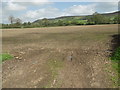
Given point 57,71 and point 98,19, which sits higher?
point 98,19

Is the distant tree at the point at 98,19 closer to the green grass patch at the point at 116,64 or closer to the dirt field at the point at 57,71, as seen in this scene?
the green grass patch at the point at 116,64

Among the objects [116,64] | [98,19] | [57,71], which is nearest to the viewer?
[57,71]

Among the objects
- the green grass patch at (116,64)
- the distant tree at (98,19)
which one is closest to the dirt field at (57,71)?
the green grass patch at (116,64)

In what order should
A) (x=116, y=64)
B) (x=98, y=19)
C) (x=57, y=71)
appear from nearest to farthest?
(x=57, y=71) < (x=116, y=64) < (x=98, y=19)

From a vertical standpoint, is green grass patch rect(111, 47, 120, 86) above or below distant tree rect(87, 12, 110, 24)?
below

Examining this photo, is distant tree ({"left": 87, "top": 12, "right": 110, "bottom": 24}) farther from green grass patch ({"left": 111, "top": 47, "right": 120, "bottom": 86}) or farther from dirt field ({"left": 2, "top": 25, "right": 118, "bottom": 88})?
dirt field ({"left": 2, "top": 25, "right": 118, "bottom": 88})

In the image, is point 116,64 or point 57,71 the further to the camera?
point 116,64

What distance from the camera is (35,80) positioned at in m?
8.23

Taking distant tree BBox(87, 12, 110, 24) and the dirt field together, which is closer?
the dirt field

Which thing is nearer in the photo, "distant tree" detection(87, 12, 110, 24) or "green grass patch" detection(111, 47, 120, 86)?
"green grass patch" detection(111, 47, 120, 86)

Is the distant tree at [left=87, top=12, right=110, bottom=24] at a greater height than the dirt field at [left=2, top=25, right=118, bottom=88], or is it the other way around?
the distant tree at [left=87, top=12, right=110, bottom=24]

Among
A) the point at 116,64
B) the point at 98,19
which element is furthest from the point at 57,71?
the point at 98,19

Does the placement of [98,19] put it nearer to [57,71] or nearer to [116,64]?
[116,64]

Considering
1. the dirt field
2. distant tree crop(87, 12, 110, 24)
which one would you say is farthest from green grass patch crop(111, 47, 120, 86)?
distant tree crop(87, 12, 110, 24)
